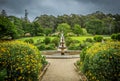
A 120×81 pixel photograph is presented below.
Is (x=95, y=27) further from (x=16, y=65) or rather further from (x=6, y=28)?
(x=16, y=65)

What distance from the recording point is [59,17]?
65812 millimetres

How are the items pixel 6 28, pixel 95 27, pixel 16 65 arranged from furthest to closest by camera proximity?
pixel 95 27, pixel 6 28, pixel 16 65

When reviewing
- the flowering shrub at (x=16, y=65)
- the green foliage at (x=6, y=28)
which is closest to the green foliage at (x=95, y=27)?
the green foliage at (x=6, y=28)

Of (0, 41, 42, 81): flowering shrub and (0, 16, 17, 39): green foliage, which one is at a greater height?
(0, 16, 17, 39): green foliage

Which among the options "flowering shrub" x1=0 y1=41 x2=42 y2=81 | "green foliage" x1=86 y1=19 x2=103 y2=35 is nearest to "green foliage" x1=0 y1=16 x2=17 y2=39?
"flowering shrub" x1=0 y1=41 x2=42 y2=81

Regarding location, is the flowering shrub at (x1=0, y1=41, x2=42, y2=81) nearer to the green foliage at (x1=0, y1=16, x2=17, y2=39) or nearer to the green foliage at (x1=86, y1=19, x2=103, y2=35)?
the green foliage at (x1=0, y1=16, x2=17, y2=39)

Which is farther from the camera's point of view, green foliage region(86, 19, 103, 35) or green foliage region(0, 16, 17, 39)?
green foliage region(86, 19, 103, 35)

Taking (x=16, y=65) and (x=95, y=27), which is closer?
(x=16, y=65)

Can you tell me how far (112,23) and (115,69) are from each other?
52.0m

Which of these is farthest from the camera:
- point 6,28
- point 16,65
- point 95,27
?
point 95,27

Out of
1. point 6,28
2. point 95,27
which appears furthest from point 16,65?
point 95,27

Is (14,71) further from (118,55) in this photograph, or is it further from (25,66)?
(118,55)

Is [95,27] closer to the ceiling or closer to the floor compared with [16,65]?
closer to the ceiling

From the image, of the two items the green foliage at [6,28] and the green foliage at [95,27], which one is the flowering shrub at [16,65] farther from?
the green foliage at [95,27]
